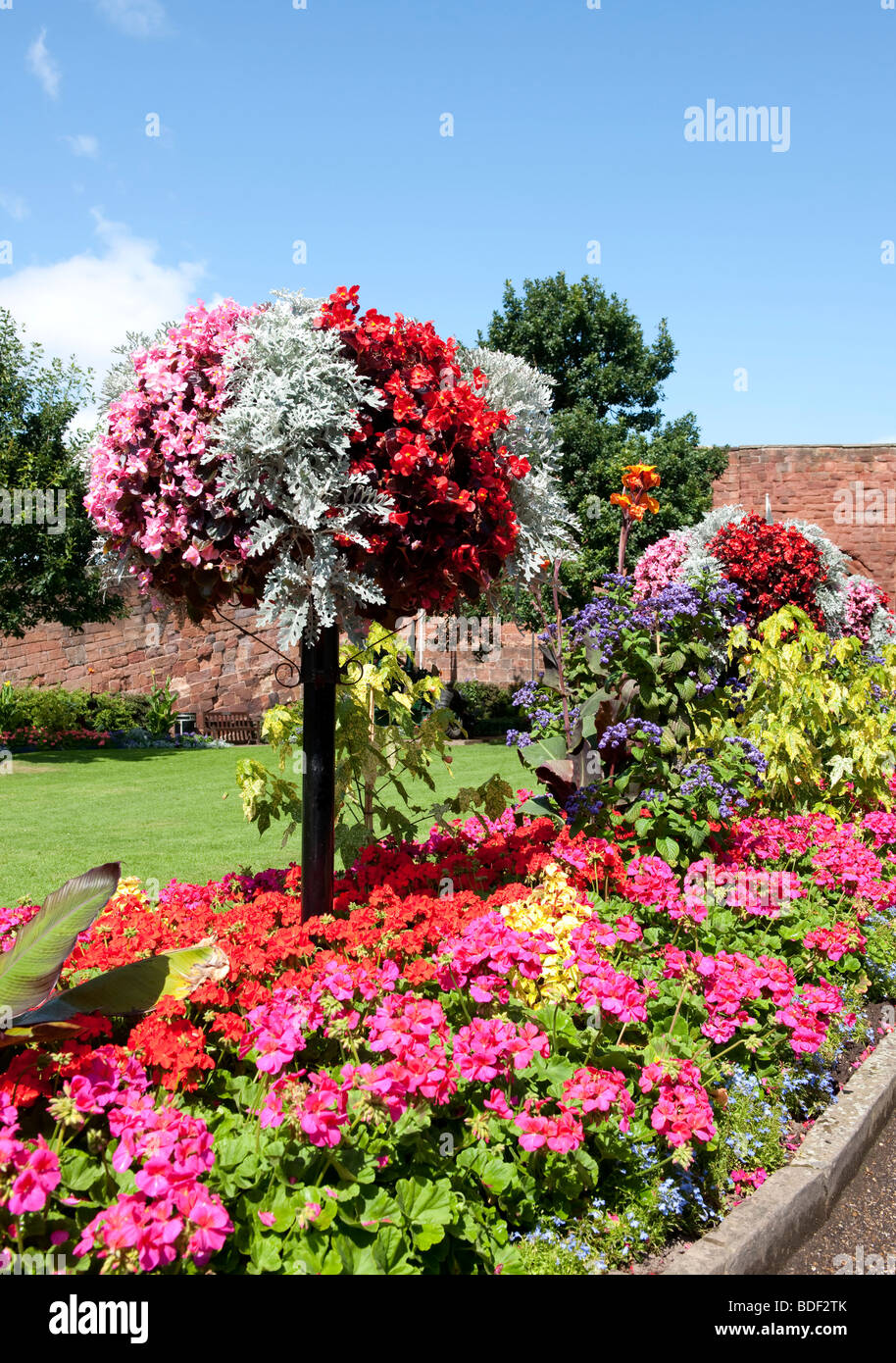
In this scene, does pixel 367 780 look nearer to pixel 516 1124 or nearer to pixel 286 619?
pixel 286 619

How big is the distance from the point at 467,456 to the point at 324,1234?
2.35m

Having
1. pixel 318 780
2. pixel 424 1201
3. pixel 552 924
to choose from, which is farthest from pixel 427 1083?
pixel 318 780

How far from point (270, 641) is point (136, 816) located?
10.8 meters

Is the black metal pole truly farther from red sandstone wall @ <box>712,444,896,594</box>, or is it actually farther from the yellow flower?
red sandstone wall @ <box>712,444,896,594</box>

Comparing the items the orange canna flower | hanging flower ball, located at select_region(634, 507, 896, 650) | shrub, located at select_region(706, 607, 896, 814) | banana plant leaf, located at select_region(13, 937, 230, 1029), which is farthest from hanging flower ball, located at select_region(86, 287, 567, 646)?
hanging flower ball, located at select_region(634, 507, 896, 650)

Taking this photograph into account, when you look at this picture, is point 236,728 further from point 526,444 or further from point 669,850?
point 526,444

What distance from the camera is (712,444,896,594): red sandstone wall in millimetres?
21828

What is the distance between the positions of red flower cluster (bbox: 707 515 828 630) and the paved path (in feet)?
21.4

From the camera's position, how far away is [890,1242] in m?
2.86

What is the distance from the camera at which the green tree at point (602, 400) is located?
16.3 m

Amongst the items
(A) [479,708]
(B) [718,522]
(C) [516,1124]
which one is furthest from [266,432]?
(A) [479,708]

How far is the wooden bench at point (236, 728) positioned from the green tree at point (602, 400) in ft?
19.4

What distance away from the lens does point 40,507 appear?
13781 mm

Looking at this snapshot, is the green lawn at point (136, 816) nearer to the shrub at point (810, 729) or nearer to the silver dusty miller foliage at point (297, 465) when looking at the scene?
the shrub at point (810, 729)
